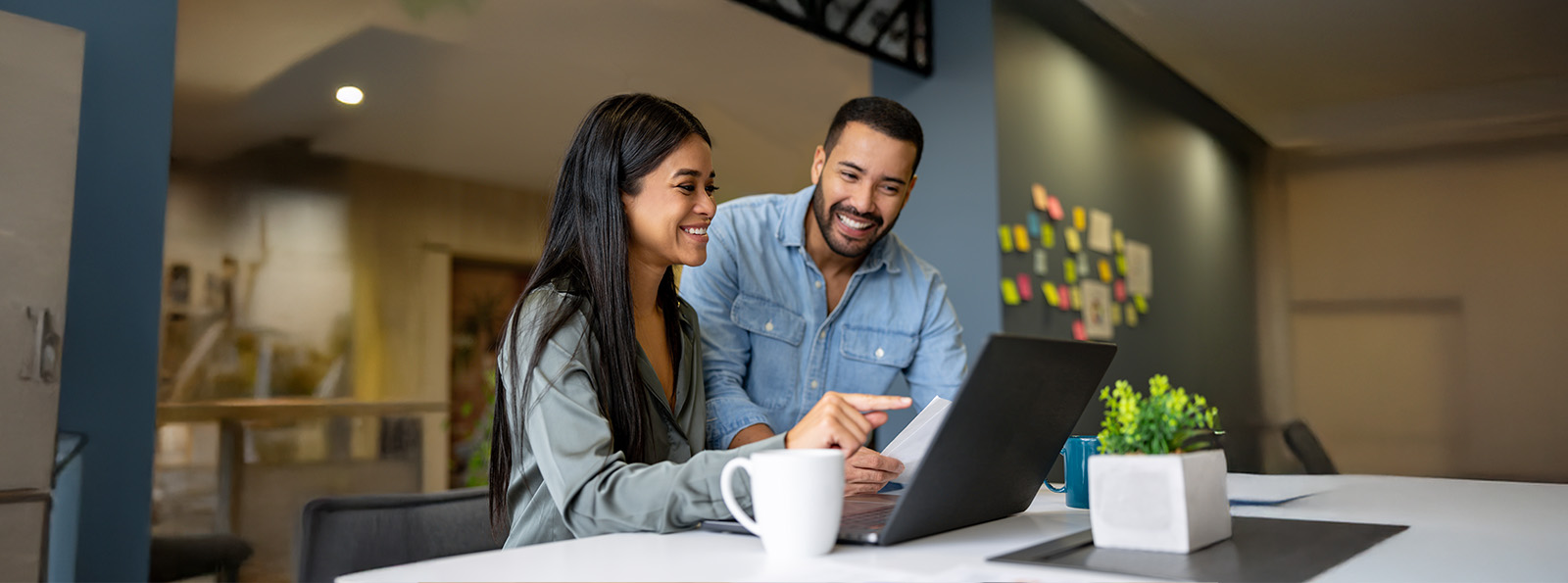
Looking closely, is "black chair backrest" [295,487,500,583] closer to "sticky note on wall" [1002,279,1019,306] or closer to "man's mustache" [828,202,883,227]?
"man's mustache" [828,202,883,227]

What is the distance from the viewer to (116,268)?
5.91ft

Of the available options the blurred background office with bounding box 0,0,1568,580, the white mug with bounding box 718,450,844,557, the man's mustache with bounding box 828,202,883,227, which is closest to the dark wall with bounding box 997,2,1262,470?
the blurred background office with bounding box 0,0,1568,580

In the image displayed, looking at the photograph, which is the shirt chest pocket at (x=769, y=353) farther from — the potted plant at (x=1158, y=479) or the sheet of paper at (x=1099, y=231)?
the sheet of paper at (x=1099, y=231)

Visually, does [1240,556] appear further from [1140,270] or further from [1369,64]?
[1369,64]

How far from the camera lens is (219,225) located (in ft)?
6.86

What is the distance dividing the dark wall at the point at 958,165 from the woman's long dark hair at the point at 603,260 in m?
2.18

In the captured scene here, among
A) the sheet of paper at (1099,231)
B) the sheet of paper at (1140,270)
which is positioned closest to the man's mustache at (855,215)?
the sheet of paper at (1099,231)

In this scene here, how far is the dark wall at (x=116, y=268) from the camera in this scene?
1.74 meters

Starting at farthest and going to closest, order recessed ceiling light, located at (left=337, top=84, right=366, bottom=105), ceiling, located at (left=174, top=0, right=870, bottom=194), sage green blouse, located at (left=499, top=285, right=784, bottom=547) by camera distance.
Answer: recessed ceiling light, located at (left=337, top=84, right=366, bottom=105) → ceiling, located at (left=174, top=0, right=870, bottom=194) → sage green blouse, located at (left=499, top=285, right=784, bottom=547)

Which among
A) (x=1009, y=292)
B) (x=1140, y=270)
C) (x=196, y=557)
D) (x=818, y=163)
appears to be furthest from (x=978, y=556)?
(x=1140, y=270)

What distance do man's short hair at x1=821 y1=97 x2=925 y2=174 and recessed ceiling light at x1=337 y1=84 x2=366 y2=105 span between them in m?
1.21

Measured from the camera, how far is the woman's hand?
937 mm

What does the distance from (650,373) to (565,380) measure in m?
0.21

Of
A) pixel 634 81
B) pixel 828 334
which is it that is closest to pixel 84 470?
pixel 828 334
